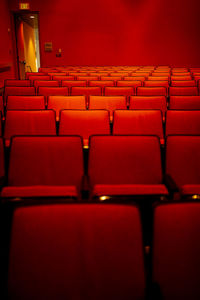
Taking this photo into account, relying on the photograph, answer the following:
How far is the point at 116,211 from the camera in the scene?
0.86 m

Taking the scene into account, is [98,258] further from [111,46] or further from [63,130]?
[111,46]

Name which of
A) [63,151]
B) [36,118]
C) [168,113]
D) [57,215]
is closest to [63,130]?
[36,118]

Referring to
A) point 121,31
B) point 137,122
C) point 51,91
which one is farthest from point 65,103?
point 121,31

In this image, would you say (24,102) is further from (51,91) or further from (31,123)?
(31,123)

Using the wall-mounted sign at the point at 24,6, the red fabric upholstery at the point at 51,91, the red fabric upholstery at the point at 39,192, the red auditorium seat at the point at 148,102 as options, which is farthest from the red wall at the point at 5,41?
the red fabric upholstery at the point at 39,192

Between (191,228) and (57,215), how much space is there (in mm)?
424

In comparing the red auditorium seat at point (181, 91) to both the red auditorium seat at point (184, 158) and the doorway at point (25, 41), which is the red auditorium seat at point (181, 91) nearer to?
the red auditorium seat at point (184, 158)

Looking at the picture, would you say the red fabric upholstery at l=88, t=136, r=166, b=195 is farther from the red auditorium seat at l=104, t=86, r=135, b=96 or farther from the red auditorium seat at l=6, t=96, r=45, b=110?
the red auditorium seat at l=104, t=86, r=135, b=96

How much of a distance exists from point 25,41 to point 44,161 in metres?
9.28

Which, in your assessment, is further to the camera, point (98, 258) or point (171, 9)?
point (171, 9)

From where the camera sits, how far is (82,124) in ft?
7.14

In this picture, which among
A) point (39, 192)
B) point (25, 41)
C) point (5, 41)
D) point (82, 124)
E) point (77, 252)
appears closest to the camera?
point (77, 252)

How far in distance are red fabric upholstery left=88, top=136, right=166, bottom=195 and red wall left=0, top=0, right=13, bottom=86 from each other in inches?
248

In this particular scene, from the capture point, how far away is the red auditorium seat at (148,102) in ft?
9.25
